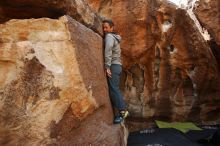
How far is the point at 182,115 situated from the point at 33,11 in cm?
615

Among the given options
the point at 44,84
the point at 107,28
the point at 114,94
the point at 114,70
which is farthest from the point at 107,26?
the point at 44,84

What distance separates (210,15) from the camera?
9.71 meters

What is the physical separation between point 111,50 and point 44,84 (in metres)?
1.96

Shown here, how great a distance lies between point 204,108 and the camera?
9859 millimetres

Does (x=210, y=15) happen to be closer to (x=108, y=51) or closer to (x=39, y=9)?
(x=108, y=51)

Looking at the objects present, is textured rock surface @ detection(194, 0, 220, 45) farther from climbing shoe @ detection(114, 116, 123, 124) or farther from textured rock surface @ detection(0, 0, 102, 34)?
textured rock surface @ detection(0, 0, 102, 34)

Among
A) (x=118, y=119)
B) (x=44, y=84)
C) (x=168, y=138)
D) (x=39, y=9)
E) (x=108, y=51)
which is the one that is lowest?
(x=168, y=138)

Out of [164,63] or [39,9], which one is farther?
[164,63]

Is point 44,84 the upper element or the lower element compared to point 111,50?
lower

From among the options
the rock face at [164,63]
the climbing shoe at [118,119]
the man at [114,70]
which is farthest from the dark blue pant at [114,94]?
the rock face at [164,63]

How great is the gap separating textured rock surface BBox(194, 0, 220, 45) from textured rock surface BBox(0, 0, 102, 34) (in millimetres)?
5372

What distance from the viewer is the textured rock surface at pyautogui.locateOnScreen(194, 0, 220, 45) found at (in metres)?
9.62

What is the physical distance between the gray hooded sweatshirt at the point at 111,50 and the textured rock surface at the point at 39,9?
0.83m

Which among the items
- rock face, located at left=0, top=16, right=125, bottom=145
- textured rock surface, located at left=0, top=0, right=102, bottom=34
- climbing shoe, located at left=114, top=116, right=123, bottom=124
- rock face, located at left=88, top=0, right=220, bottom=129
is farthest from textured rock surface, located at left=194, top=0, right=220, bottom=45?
rock face, located at left=0, top=16, right=125, bottom=145
